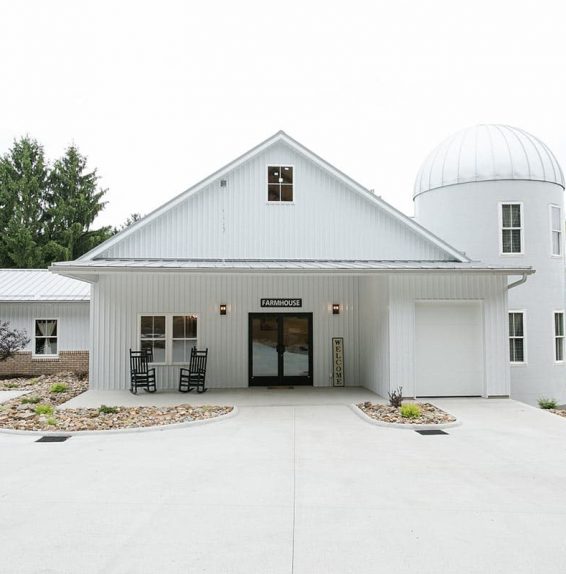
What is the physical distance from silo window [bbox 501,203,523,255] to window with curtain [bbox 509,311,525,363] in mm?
1939

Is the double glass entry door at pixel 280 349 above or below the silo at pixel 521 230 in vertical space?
below

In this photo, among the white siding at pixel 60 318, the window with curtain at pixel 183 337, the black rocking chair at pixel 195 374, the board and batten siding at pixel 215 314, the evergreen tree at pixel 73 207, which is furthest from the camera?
the evergreen tree at pixel 73 207

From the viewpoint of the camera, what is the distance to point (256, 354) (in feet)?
48.6

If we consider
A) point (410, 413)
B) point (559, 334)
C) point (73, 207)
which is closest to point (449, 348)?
point (410, 413)

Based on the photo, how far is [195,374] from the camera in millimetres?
13820

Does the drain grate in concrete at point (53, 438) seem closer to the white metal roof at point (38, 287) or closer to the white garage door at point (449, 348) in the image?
the white garage door at point (449, 348)

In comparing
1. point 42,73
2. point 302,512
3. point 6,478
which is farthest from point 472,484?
point 42,73

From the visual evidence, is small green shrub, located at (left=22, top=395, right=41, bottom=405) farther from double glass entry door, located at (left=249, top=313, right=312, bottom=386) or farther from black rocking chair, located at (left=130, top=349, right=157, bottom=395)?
double glass entry door, located at (left=249, top=313, right=312, bottom=386)

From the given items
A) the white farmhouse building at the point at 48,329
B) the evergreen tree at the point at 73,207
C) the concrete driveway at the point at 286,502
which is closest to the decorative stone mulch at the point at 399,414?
the concrete driveway at the point at 286,502

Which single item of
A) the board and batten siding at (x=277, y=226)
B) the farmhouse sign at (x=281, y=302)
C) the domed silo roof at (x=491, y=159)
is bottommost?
the farmhouse sign at (x=281, y=302)

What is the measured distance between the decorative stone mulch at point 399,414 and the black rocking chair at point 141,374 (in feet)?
17.1

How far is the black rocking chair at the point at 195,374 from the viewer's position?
44.7 ft

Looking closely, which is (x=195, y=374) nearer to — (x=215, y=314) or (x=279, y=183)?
(x=215, y=314)

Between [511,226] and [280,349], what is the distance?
25.6ft
